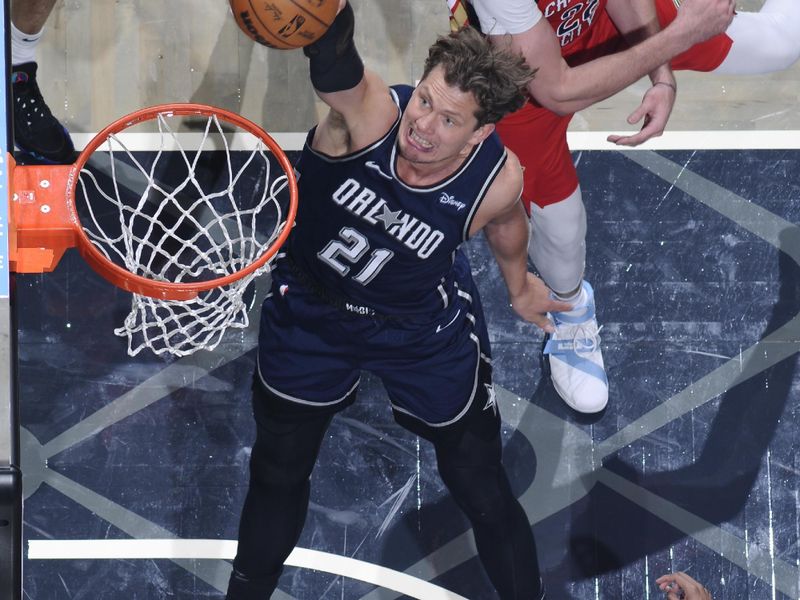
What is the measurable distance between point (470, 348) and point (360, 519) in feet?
3.58

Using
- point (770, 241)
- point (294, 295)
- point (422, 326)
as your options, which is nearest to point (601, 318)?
point (770, 241)

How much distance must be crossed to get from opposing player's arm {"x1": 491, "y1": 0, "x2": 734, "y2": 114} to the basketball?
1003 millimetres

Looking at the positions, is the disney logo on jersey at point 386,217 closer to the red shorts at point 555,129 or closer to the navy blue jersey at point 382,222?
the navy blue jersey at point 382,222

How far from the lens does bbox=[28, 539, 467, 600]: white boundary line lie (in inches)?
216

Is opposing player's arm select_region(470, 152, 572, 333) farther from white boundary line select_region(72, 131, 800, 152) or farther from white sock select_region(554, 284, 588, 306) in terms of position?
white boundary line select_region(72, 131, 800, 152)

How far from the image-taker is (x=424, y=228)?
15.2ft

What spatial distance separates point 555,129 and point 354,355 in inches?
48.6

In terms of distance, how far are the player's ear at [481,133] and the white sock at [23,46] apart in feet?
7.40

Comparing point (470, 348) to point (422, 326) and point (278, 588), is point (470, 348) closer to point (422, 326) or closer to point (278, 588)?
point (422, 326)

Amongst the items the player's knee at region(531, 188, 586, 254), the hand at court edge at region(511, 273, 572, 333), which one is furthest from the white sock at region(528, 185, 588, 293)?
the hand at court edge at region(511, 273, 572, 333)

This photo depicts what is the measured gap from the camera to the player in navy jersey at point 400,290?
14.2 ft

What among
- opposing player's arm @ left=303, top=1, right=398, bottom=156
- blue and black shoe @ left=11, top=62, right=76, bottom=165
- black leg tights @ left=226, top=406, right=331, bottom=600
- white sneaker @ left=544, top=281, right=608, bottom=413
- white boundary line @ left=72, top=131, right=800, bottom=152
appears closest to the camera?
opposing player's arm @ left=303, top=1, right=398, bottom=156

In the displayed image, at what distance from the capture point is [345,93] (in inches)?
168

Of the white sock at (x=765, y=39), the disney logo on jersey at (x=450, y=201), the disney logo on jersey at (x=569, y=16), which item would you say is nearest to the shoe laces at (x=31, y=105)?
the disney logo on jersey at (x=450, y=201)
